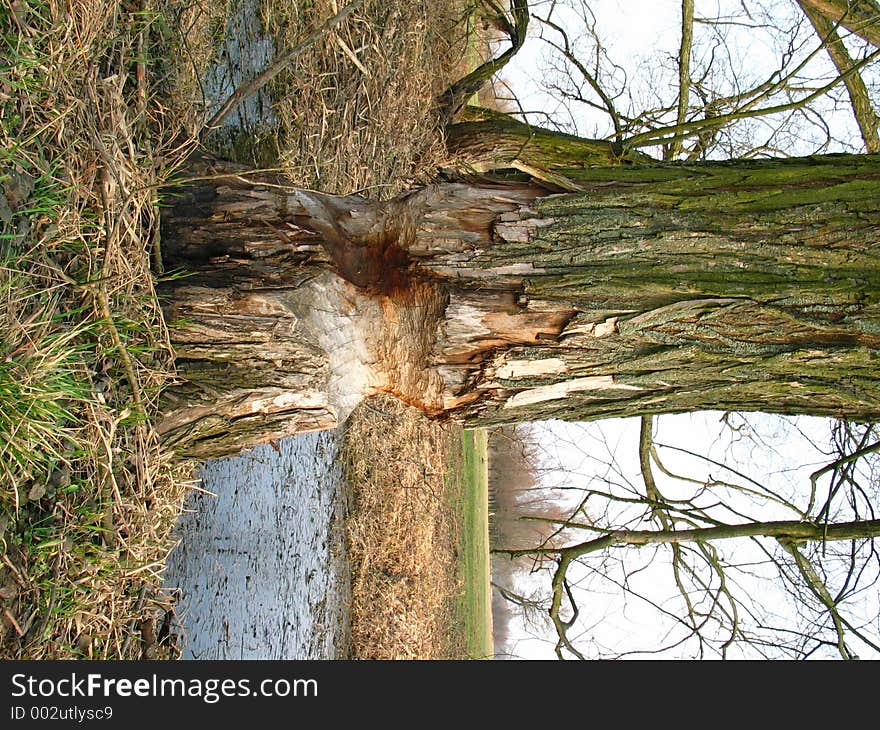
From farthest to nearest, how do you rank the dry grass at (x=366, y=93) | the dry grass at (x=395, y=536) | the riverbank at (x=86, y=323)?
the dry grass at (x=395, y=536) < the dry grass at (x=366, y=93) < the riverbank at (x=86, y=323)

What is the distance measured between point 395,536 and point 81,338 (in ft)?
14.8

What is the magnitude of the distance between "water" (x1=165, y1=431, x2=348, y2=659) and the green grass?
381cm

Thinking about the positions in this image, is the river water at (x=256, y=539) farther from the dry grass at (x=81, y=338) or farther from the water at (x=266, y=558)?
the dry grass at (x=81, y=338)

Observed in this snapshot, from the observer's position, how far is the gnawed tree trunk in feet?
7.72

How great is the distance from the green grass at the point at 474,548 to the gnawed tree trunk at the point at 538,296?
272 inches

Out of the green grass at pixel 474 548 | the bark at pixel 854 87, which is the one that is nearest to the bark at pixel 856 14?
the bark at pixel 854 87

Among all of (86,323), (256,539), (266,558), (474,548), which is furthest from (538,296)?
(474,548)

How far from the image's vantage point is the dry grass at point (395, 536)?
5.86m

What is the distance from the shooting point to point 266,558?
15.1 ft

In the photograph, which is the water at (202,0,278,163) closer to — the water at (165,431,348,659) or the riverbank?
the riverbank

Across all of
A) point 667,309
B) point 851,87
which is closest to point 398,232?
point 667,309

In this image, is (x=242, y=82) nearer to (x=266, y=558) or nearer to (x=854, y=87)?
(x=266, y=558)

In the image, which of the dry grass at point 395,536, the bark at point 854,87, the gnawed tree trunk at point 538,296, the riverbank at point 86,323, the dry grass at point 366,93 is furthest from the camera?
the dry grass at point 395,536

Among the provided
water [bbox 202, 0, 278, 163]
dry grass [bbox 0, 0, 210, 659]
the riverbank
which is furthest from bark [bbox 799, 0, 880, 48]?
dry grass [bbox 0, 0, 210, 659]
